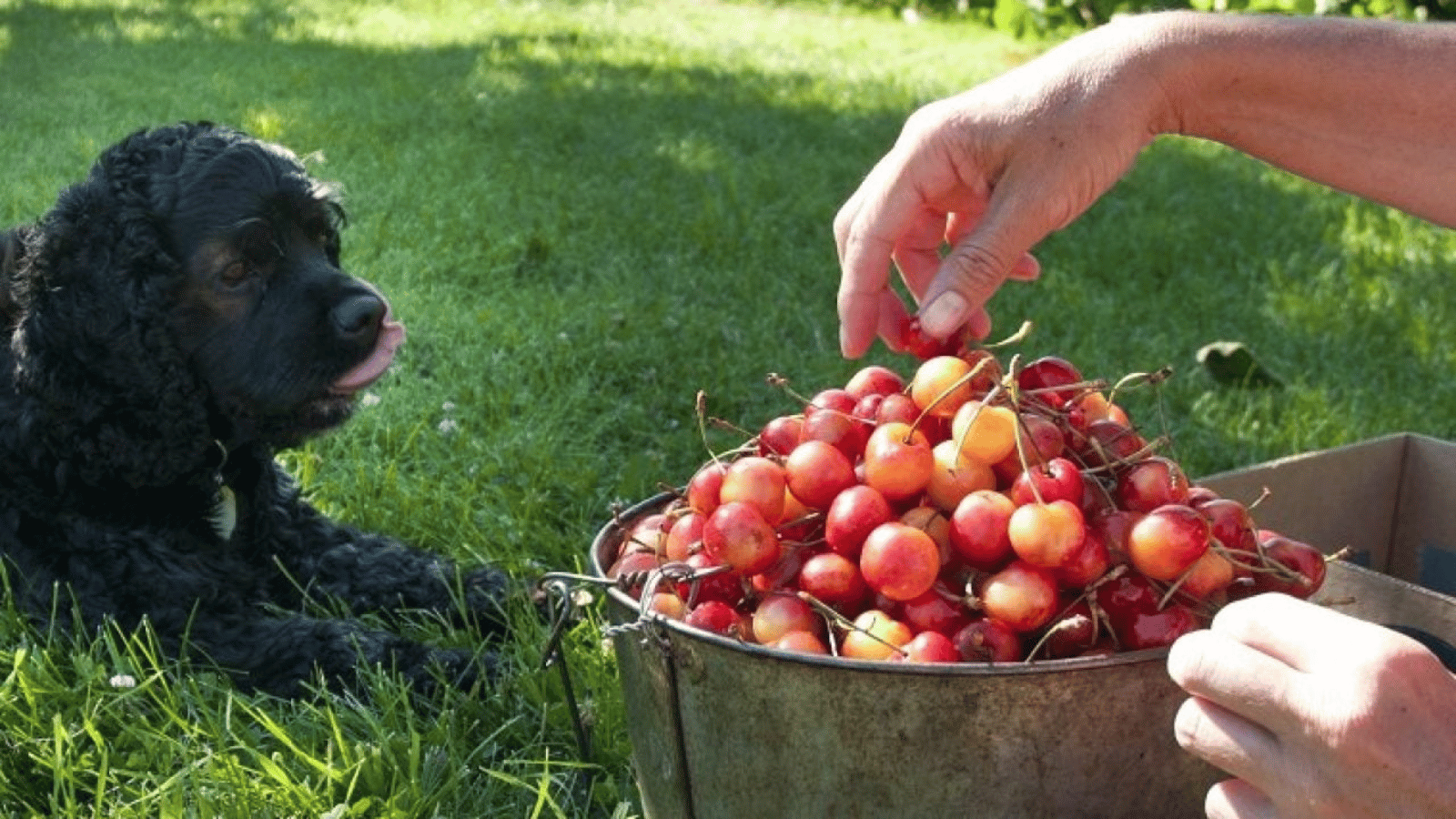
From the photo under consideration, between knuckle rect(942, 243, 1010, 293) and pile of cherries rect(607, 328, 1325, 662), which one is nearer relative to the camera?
pile of cherries rect(607, 328, 1325, 662)

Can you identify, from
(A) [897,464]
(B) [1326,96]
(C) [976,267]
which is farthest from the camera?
(B) [1326,96]

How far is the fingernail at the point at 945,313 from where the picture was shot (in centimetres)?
202

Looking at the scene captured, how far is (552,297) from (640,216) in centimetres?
100

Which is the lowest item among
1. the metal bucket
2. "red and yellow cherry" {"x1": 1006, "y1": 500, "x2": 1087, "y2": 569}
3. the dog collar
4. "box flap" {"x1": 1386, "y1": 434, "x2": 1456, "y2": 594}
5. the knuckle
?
the dog collar

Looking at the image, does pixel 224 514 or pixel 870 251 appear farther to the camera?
pixel 224 514

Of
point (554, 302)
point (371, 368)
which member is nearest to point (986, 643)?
point (371, 368)

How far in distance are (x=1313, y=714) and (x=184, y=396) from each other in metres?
2.20

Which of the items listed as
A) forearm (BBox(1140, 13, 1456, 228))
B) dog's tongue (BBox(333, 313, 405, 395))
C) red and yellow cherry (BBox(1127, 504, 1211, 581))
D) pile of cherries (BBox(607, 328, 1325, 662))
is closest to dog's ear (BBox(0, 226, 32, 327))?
dog's tongue (BBox(333, 313, 405, 395))

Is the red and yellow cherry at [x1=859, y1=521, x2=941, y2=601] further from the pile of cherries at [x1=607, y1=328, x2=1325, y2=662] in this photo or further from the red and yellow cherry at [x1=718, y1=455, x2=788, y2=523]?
the red and yellow cherry at [x1=718, y1=455, x2=788, y2=523]

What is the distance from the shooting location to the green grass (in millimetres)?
2561

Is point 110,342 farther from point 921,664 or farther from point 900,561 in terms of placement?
point 921,664

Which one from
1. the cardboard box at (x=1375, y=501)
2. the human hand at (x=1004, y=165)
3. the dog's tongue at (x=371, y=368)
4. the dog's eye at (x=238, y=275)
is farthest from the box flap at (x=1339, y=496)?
the dog's eye at (x=238, y=275)

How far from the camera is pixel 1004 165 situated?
2053 mm

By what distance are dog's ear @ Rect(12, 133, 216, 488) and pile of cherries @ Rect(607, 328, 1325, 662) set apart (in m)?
1.34
